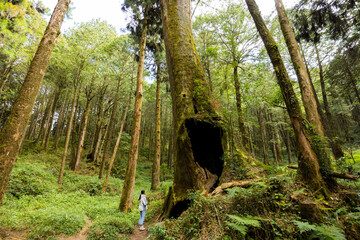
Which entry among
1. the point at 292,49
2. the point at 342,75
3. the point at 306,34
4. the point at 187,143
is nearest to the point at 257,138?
the point at 342,75

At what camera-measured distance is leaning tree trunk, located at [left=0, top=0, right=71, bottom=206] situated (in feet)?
9.86

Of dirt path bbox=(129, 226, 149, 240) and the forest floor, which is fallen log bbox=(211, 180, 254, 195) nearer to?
the forest floor

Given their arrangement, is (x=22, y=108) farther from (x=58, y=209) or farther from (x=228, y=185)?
(x=58, y=209)

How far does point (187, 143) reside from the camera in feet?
13.3

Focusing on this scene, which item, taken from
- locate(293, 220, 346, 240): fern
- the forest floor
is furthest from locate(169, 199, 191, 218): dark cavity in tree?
locate(293, 220, 346, 240): fern

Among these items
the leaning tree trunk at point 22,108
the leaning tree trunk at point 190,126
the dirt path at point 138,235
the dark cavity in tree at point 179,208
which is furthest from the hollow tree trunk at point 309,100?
the leaning tree trunk at point 22,108

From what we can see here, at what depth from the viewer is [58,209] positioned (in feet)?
21.0

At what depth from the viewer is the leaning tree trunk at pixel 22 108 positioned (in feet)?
9.86

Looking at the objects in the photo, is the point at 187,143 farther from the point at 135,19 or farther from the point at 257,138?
the point at 257,138

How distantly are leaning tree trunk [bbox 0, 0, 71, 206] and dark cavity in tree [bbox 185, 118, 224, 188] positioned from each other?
3.53 meters

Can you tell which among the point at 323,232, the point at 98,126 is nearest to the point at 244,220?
the point at 323,232

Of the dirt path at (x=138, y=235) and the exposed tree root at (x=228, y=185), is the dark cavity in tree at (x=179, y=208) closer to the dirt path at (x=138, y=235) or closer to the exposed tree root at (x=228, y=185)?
the exposed tree root at (x=228, y=185)

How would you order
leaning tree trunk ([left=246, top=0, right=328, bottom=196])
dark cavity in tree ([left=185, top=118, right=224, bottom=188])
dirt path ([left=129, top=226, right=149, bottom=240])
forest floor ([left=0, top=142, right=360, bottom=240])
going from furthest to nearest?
dirt path ([left=129, top=226, right=149, bottom=240]) → dark cavity in tree ([left=185, top=118, right=224, bottom=188]) → leaning tree trunk ([left=246, top=0, right=328, bottom=196]) → forest floor ([left=0, top=142, right=360, bottom=240])

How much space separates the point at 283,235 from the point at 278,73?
148 inches
